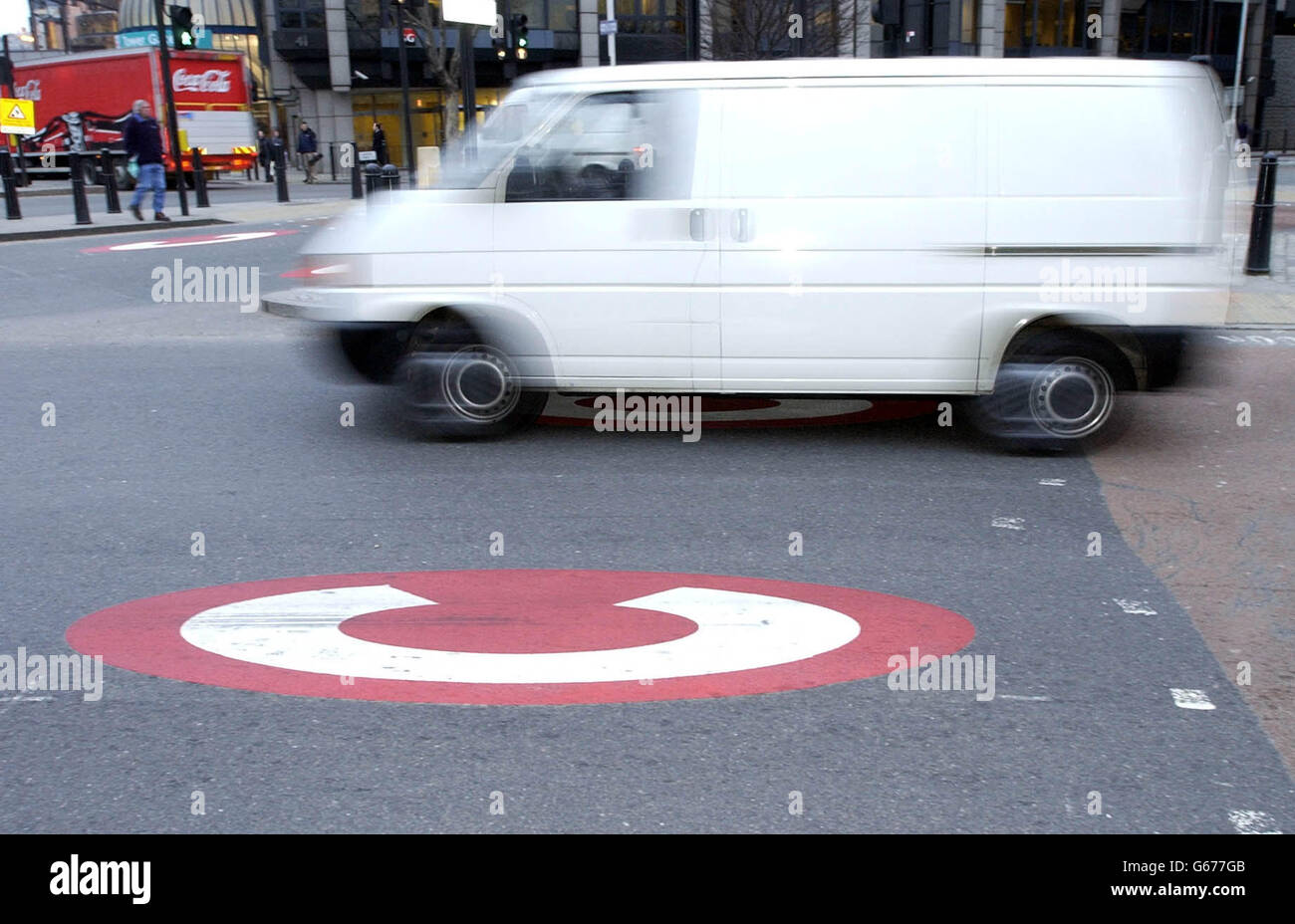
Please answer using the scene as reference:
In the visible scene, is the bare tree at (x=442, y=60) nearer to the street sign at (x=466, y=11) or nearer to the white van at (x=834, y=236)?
the street sign at (x=466, y=11)

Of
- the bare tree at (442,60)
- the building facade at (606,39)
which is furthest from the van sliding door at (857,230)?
the building facade at (606,39)

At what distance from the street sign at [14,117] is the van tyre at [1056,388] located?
79.7 feet

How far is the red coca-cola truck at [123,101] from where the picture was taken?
1492 inches

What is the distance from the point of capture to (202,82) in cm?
3841

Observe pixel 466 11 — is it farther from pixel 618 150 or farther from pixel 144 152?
pixel 618 150

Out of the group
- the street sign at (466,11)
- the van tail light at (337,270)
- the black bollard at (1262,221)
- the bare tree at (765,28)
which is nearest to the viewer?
the van tail light at (337,270)

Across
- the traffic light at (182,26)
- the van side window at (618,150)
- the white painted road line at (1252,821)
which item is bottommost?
the white painted road line at (1252,821)

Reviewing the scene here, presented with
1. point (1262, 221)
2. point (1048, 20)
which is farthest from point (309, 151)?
point (1048, 20)

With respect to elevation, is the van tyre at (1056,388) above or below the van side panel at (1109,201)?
below

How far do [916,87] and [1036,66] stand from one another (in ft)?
2.14

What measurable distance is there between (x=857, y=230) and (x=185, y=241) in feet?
50.7

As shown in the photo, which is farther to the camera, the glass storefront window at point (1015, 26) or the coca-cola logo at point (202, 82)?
the glass storefront window at point (1015, 26)

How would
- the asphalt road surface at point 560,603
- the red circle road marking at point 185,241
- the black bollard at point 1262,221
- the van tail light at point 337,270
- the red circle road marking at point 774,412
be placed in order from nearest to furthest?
the asphalt road surface at point 560,603
the van tail light at point 337,270
the red circle road marking at point 774,412
the black bollard at point 1262,221
the red circle road marking at point 185,241
